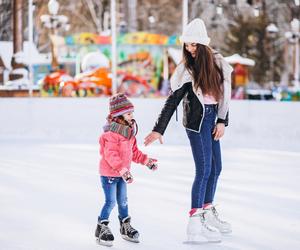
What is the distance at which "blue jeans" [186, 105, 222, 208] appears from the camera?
3896 mm

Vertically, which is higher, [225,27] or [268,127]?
[225,27]

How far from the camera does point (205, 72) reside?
389cm

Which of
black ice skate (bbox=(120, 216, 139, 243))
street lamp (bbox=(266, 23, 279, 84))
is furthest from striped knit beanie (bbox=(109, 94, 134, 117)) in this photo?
street lamp (bbox=(266, 23, 279, 84))

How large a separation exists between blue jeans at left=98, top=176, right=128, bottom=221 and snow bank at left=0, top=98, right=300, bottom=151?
211 inches

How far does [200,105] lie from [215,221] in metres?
0.67

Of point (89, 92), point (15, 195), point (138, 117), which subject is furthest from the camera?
point (89, 92)

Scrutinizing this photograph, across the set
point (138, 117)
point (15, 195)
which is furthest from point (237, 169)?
point (138, 117)

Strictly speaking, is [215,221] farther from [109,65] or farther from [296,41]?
[296,41]

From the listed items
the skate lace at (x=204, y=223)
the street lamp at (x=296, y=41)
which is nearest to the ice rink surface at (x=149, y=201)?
the skate lace at (x=204, y=223)

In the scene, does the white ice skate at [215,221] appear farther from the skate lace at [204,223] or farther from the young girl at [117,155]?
the young girl at [117,155]

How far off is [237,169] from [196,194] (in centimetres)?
293

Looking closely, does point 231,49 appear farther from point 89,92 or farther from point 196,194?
point 196,194

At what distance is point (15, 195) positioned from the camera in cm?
530

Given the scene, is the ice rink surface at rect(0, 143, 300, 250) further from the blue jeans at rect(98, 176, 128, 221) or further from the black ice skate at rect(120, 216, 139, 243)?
the blue jeans at rect(98, 176, 128, 221)
